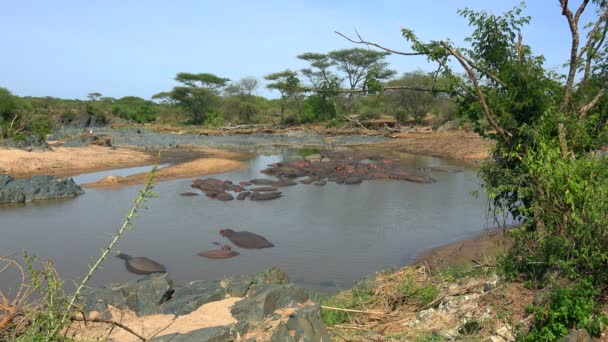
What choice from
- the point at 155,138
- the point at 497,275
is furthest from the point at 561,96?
the point at 155,138

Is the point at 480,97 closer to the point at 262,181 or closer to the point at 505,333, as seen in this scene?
the point at 505,333

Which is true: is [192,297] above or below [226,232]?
above

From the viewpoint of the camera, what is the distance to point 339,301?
21.7 ft

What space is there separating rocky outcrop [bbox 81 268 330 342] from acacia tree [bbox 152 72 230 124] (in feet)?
148

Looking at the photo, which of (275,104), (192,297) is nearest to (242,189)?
(192,297)

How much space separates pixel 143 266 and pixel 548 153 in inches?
278

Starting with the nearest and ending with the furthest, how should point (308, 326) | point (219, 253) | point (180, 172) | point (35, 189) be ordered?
point (308, 326) < point (219, 253) < point (35, 189) < point (180, 172)

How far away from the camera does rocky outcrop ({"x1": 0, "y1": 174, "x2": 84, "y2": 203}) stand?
607 inches

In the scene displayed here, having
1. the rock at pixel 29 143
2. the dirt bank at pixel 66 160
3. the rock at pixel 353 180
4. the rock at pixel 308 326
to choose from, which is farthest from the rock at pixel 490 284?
the rock at pixel 29 143

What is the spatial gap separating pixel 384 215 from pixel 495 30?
7.74 m

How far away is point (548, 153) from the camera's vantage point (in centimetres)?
535

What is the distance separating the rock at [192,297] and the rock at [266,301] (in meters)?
0.55

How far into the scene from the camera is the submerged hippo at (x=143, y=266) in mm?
9250

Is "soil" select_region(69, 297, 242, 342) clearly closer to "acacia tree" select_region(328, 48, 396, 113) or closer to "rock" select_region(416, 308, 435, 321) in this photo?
"rock" select_region(416, 308, 435, 321)
